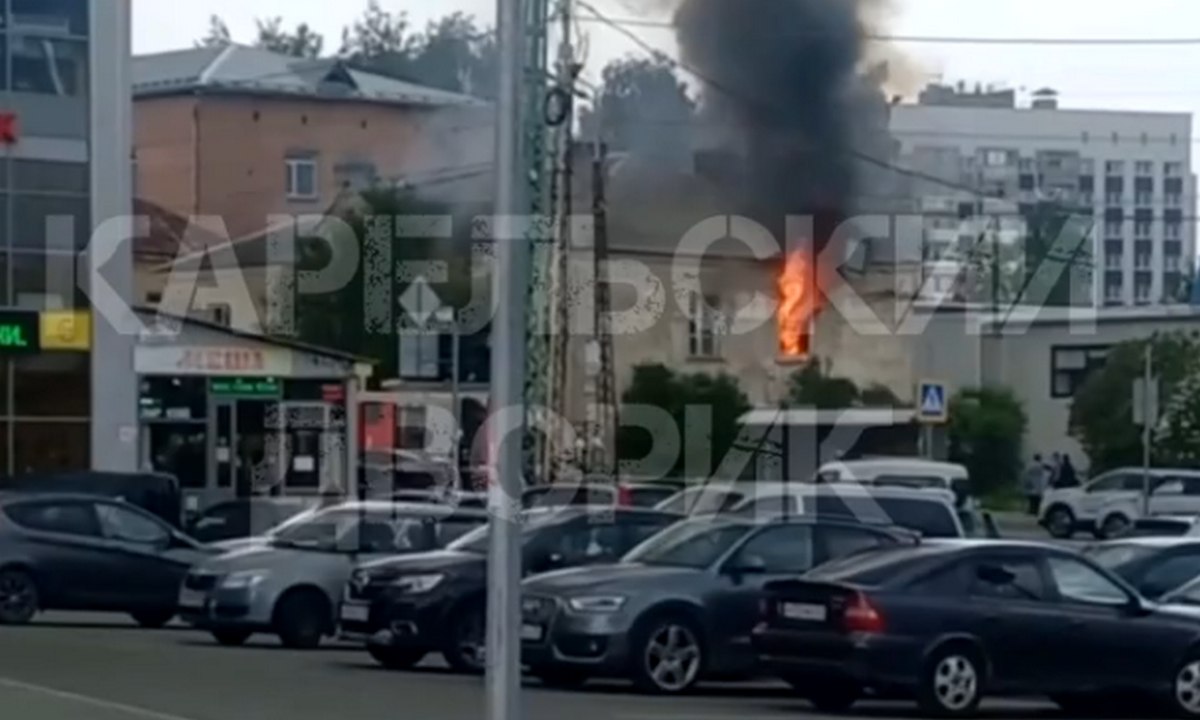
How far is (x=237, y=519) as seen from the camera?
34750 mm

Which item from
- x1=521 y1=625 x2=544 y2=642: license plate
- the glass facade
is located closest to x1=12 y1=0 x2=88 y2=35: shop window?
the glass facade

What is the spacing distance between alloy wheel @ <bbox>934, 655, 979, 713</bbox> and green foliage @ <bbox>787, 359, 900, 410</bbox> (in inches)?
976

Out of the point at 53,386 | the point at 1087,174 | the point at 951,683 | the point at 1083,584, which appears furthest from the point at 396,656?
the point at 1087,174

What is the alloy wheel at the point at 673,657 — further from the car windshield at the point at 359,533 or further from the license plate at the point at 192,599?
the license plate at the point at 192,599

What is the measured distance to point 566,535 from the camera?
22.3 meters

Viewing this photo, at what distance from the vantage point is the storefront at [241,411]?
45.3 m

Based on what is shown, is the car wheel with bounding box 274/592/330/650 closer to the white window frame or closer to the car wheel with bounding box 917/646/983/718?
the car wheel with bounding box 917/646/983/718

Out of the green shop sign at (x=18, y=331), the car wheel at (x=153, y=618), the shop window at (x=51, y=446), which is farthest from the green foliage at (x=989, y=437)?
the car wheel at (x=153, y=618)

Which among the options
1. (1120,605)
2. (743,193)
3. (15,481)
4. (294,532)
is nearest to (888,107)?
(743,193)

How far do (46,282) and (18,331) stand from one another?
0.98m

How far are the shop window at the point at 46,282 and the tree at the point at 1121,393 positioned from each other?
82.9 feet

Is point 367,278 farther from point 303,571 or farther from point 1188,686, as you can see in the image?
point 1188,686

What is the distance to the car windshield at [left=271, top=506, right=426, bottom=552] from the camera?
2412 centimetres

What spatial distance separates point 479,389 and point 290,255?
16.6ft
